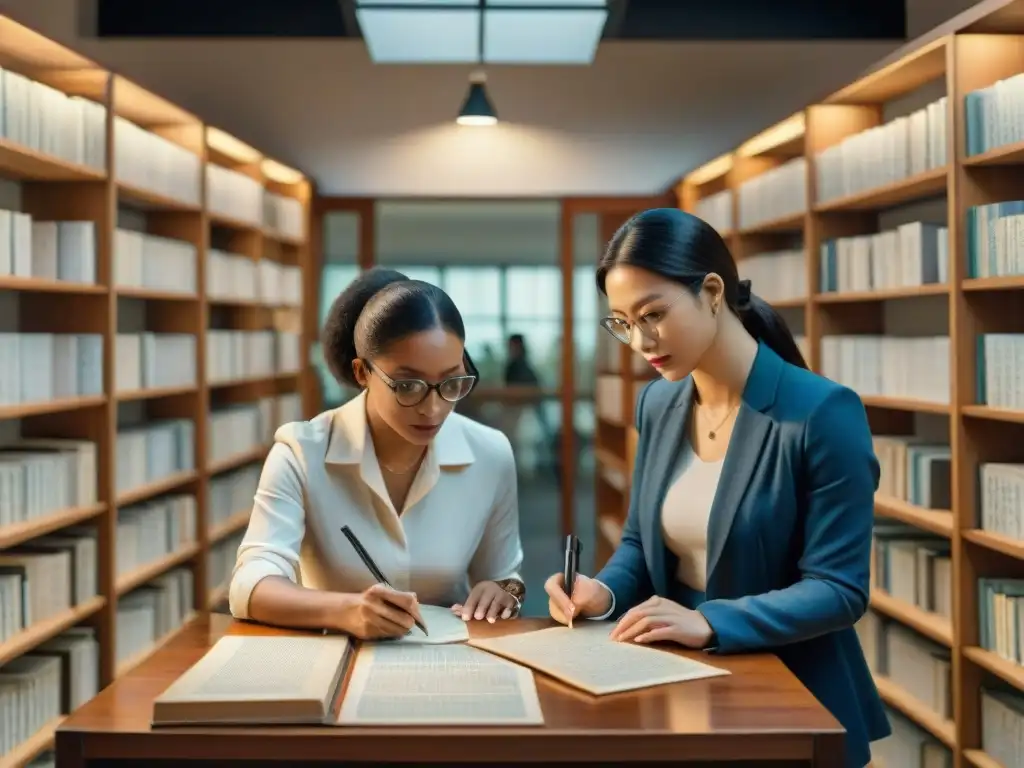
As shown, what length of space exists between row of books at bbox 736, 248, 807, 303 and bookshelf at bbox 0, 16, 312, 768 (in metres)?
2.66

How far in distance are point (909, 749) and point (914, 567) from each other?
2.10 ft

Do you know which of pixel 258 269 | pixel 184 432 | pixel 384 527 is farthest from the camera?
pixel 258 269

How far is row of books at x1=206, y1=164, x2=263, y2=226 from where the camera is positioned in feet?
19.5

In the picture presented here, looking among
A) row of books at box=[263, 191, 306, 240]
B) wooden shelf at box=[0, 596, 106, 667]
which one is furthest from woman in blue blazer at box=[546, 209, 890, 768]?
row of books at box=[263, 191, 306, 240]

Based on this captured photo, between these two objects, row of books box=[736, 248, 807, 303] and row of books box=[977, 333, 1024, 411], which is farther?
row of books box=[736, 248, 807, 303]

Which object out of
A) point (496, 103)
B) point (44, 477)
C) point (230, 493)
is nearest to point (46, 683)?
point (44, 477)

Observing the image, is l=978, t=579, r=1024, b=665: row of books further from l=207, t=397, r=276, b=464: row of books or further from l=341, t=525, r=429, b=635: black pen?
l=207, t=397, r=276, b=464: row of books

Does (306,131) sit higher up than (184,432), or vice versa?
(306,131)

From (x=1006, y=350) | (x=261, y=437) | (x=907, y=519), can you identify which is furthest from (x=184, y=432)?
(x=1006, y=350)

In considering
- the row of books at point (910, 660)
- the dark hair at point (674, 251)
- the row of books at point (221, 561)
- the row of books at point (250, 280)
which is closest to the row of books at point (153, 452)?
the row of books at point (221, 561)

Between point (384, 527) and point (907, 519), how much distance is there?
2454mm

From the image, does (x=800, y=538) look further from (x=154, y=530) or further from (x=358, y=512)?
(x=154, y=530)

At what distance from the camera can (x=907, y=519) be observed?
4043 millimetres

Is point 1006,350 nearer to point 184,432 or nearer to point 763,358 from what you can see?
point 763,358
